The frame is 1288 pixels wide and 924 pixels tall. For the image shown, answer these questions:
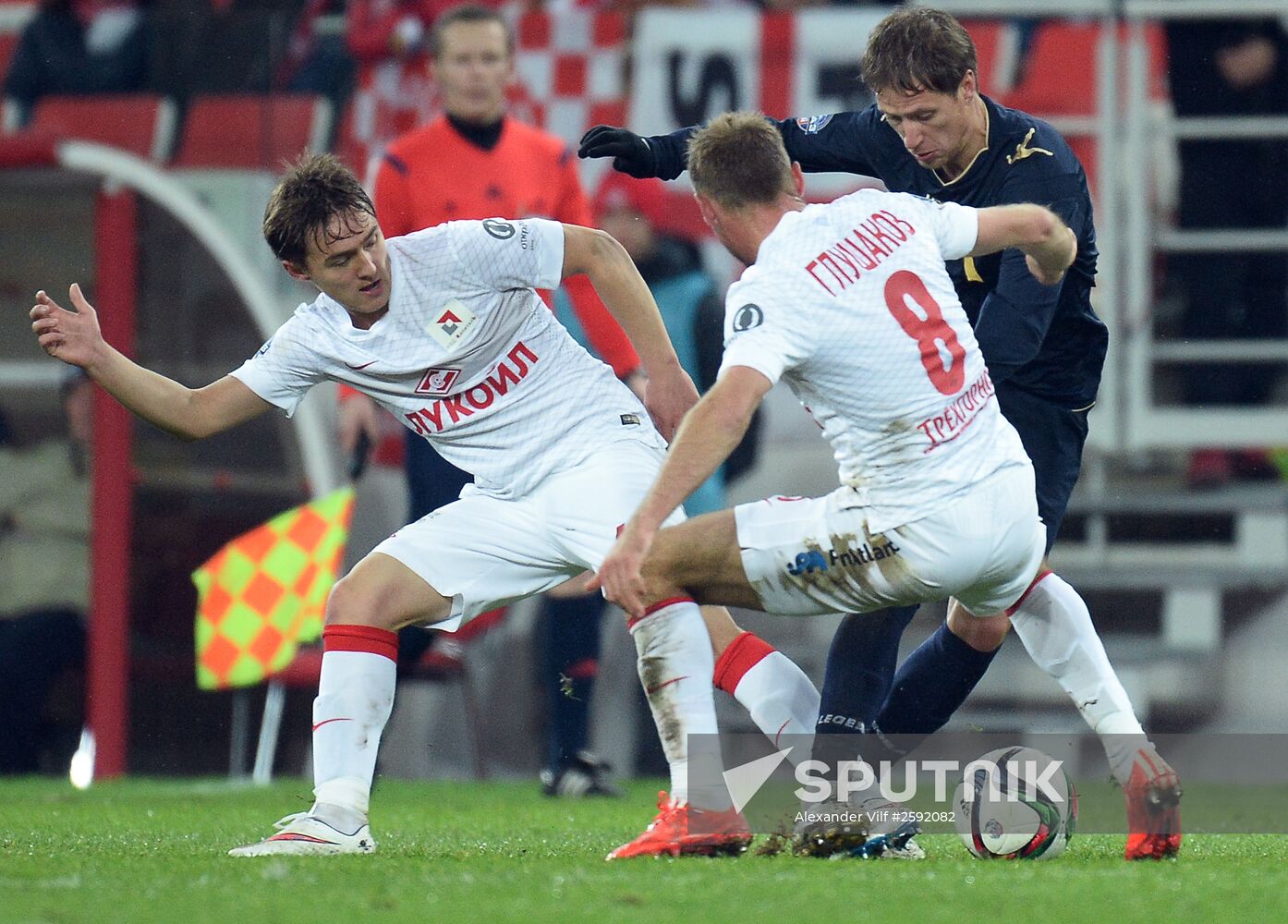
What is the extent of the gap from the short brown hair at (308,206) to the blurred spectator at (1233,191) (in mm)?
4800

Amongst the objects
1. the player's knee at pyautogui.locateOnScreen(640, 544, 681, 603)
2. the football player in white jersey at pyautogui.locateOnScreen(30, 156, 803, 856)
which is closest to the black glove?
the football player in white jersey at pyautogui.locateOnScreen(30, 156, 803, 856)

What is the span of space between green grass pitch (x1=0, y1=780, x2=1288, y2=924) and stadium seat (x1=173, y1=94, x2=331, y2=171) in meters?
3.74

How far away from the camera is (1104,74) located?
8.25 metres

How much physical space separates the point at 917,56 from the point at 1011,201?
1.47ft

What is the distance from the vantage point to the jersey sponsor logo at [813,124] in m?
5.17

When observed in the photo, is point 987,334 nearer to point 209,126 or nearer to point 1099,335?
point 1099,335

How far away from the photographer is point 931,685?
15.9 feet

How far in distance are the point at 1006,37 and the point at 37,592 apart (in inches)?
186

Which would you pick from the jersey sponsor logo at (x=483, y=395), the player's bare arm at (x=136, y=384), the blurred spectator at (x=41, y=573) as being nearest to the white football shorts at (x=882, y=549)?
the jersey sponsor logo at (x=483, y=395)

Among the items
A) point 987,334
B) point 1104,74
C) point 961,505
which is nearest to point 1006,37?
point 1104,74

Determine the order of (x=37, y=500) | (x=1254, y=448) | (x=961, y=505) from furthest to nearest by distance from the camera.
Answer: (x=37, y=500), (x=1254, y=448), (x=961, y=505)

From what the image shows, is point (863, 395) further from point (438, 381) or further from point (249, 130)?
point (249, 130)

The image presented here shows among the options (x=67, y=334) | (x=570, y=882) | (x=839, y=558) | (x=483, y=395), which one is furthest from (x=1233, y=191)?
(x=570, y=882)

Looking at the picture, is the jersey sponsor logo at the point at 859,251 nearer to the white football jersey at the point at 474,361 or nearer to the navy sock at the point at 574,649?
A: the white football jersey at the point at 474,361
